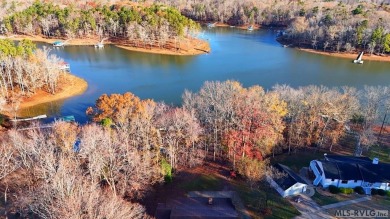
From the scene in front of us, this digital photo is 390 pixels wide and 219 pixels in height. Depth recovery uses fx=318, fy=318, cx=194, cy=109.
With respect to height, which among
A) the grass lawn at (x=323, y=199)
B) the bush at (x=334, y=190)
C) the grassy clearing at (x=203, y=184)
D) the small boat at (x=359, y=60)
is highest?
the small boat at (x=359, y=60)

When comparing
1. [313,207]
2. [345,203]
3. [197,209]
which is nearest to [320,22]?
[345,203]

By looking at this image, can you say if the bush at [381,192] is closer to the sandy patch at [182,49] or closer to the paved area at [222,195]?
the paved area at [222,195]

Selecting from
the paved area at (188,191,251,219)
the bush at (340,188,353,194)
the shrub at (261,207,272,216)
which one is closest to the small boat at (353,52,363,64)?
the bush at (340,188,353,194)

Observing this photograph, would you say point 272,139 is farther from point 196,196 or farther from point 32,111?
point 32,111

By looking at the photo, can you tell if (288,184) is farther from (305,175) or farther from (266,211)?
(305,175)

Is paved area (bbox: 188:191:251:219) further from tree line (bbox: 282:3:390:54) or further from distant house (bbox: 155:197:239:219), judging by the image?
tree line (bbox: 282:3:390:54)

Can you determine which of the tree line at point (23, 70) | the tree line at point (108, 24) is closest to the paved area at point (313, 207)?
the tree line at point (23, 70)
